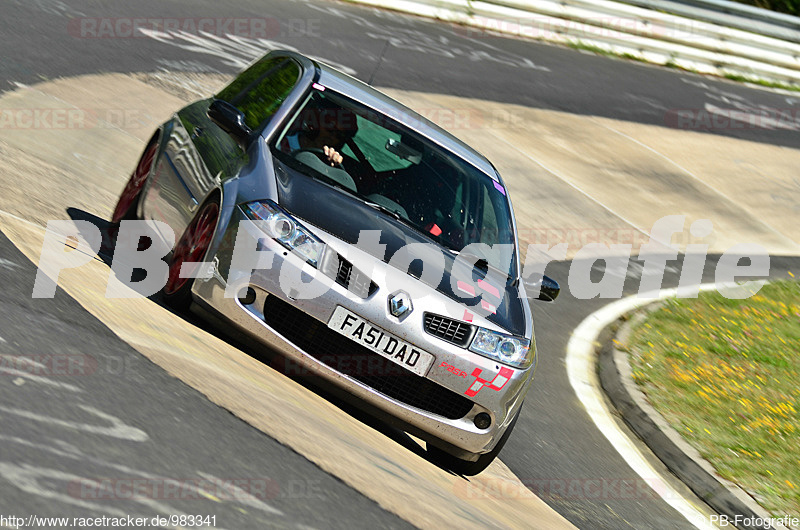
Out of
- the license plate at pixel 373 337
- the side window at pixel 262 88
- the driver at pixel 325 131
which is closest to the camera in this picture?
the license plate at pixel 373 337

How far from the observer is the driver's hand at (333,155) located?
6180mm

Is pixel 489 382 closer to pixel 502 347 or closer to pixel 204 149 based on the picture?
pixel 502 347

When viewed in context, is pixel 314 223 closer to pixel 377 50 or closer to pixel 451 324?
pixel 451 324

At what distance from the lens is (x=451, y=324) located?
5.24 m

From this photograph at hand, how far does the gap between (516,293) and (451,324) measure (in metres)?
0.95

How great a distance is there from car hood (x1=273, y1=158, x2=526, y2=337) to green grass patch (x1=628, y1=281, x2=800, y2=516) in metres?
2.38

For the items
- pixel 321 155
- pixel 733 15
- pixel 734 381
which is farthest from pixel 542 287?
pixel 733 15

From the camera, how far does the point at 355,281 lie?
5.12 m

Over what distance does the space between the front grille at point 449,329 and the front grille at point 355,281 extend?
0.33 meters

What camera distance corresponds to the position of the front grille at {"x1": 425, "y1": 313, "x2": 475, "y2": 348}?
5.18 m

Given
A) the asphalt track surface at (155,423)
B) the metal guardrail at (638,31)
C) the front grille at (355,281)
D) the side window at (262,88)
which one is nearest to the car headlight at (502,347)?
the front grille at (355,281)

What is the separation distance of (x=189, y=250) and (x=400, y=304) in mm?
1262

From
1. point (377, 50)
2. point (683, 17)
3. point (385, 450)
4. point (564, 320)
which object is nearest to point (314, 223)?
point (385, 450)

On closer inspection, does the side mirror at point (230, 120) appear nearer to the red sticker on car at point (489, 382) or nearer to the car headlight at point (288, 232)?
the car headlight at point (288, 232)
